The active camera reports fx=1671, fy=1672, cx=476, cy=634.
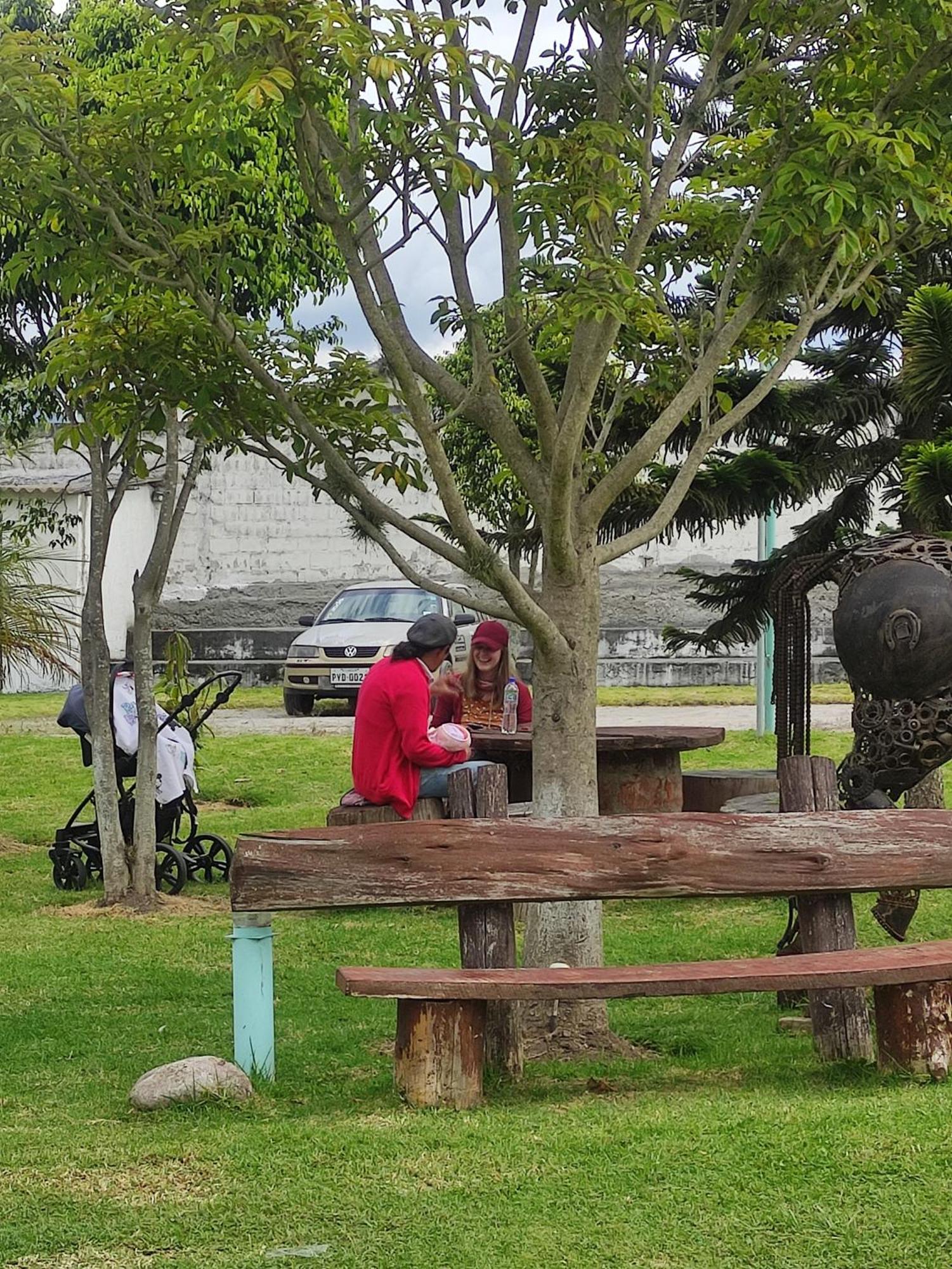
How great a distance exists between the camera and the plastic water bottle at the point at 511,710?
1020 centimetres

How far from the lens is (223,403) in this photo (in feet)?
22.7

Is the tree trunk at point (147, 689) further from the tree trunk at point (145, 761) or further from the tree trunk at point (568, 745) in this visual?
the tree trunk at point (568, 745)

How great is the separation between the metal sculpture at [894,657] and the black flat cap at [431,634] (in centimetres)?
213

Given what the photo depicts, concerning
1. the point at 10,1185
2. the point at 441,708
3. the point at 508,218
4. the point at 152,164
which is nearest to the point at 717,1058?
the point at 10,1185

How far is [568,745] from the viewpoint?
6312 mm

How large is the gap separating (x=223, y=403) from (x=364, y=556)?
19104mm

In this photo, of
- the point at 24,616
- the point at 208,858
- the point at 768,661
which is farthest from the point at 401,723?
the point at 768,661

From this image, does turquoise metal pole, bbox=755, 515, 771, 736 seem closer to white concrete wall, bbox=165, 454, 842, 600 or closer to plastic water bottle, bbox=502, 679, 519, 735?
plastic water bottle, bbox=502, 679, 519, 735

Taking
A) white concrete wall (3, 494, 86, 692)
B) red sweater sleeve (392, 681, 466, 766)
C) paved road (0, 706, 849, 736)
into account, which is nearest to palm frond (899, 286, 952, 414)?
red sweater sleeve (392, 681, 466, 766)

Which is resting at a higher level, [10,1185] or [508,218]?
[508,218]

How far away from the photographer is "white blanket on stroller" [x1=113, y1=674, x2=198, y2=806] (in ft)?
33.0

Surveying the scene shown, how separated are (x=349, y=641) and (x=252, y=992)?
13993mm

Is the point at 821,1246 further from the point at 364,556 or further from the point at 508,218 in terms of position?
the point at 364,556

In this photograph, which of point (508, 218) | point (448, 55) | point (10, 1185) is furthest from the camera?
point (508, 218)
